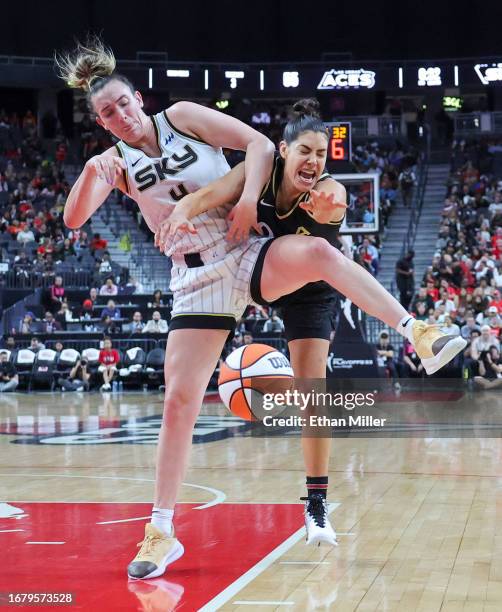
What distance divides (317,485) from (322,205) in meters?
1.55

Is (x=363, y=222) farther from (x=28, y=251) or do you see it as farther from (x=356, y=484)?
(x=28, y=251)

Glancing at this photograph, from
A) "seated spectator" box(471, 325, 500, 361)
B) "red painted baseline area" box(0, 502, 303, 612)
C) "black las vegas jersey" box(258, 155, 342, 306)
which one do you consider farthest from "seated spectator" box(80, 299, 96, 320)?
"black las vegas jersey" box(258, 155, 342, 306)

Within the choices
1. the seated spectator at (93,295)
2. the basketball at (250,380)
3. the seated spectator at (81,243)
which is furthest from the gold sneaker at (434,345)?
the seated spectator at (81,243)

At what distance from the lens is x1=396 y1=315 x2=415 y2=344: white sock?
423cm

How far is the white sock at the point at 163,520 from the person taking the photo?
4543 millimetres

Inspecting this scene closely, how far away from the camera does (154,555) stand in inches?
174

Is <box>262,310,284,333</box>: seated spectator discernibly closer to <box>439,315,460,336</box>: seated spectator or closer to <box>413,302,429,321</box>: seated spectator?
<box>413,302,429,321</box>: seated spectator

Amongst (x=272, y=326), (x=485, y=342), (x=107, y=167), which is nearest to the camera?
(x=107, y=167)

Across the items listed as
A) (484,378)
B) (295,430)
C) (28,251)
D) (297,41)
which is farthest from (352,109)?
(295,430)

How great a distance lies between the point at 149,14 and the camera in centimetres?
3219

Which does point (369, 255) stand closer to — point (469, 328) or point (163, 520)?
point (469, 328)

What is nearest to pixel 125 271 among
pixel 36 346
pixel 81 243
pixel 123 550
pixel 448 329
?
pixel 81 243

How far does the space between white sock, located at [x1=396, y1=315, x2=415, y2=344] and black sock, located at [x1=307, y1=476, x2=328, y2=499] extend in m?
1.16

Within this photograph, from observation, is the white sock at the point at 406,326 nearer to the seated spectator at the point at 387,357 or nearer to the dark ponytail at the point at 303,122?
the dark ponytail at the point at 303,122
